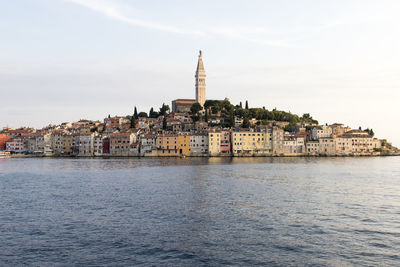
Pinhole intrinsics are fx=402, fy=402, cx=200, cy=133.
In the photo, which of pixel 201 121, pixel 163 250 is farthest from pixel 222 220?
pixel 201 121

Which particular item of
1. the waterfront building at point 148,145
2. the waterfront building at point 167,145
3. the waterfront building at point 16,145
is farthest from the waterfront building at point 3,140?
the waterfront building at point 167,145

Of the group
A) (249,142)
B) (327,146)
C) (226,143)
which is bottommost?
(327,146)

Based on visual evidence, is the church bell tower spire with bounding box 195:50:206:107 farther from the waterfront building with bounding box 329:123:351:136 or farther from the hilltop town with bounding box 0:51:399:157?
the waterfront building with bounding box 329:123:351:136

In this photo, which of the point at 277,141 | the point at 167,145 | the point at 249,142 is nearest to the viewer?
the point at 167,145

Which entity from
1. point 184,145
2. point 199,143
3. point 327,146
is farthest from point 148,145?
point 327,146

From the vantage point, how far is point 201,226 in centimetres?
1602

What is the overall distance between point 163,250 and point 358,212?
1018 cm

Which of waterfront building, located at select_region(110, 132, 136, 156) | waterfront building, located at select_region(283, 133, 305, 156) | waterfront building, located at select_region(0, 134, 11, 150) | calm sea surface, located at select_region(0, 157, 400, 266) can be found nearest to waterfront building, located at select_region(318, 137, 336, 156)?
waterfront building, located at select_region(283, 133, 305, 156)

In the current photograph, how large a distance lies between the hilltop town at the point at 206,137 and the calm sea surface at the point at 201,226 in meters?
53.6

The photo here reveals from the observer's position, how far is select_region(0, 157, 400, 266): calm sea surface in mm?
12281

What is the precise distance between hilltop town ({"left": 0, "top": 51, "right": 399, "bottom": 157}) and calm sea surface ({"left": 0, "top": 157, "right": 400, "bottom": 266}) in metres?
53.6

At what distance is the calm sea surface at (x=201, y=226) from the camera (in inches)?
484

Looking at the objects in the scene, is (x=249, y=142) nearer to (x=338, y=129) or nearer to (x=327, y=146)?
(x=327, y=146)

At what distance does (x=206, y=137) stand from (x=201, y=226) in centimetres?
6494
